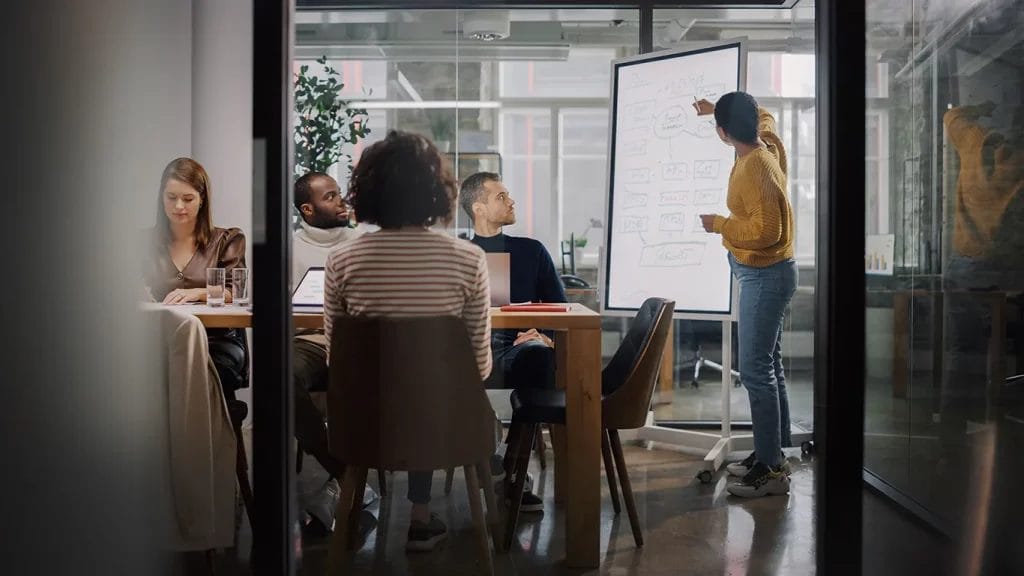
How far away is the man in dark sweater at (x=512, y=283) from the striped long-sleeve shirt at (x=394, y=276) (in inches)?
5.1

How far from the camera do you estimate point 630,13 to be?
4.69 metres

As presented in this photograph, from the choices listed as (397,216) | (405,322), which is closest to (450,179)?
(397,216)

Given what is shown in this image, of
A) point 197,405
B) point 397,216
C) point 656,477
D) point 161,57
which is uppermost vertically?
point 161,57

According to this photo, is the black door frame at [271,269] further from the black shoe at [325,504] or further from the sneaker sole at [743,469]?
the sneaker sole at [743,469]

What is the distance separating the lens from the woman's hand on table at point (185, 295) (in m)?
2.56

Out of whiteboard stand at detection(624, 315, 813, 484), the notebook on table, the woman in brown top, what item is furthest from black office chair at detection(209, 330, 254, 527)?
whiteboard stand at detection(624, 315, 813, 484)

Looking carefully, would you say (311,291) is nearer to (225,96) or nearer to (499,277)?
(499,277)

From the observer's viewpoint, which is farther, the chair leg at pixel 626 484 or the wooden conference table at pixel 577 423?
the chair leg at pixel 626 484

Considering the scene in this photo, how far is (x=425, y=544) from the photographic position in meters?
2.10

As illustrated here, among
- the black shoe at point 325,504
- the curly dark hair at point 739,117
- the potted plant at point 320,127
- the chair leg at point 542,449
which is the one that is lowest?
the black shoe at point 325,504

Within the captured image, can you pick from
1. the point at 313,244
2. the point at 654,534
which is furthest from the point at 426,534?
the point at 654,534

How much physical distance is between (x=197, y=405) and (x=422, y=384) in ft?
2.11

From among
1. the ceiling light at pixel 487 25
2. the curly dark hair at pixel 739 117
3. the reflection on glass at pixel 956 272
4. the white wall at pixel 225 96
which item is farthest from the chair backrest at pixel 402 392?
the curly dark hair at pixel 739 117

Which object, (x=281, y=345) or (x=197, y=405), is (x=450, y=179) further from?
(x=197, y=405)
